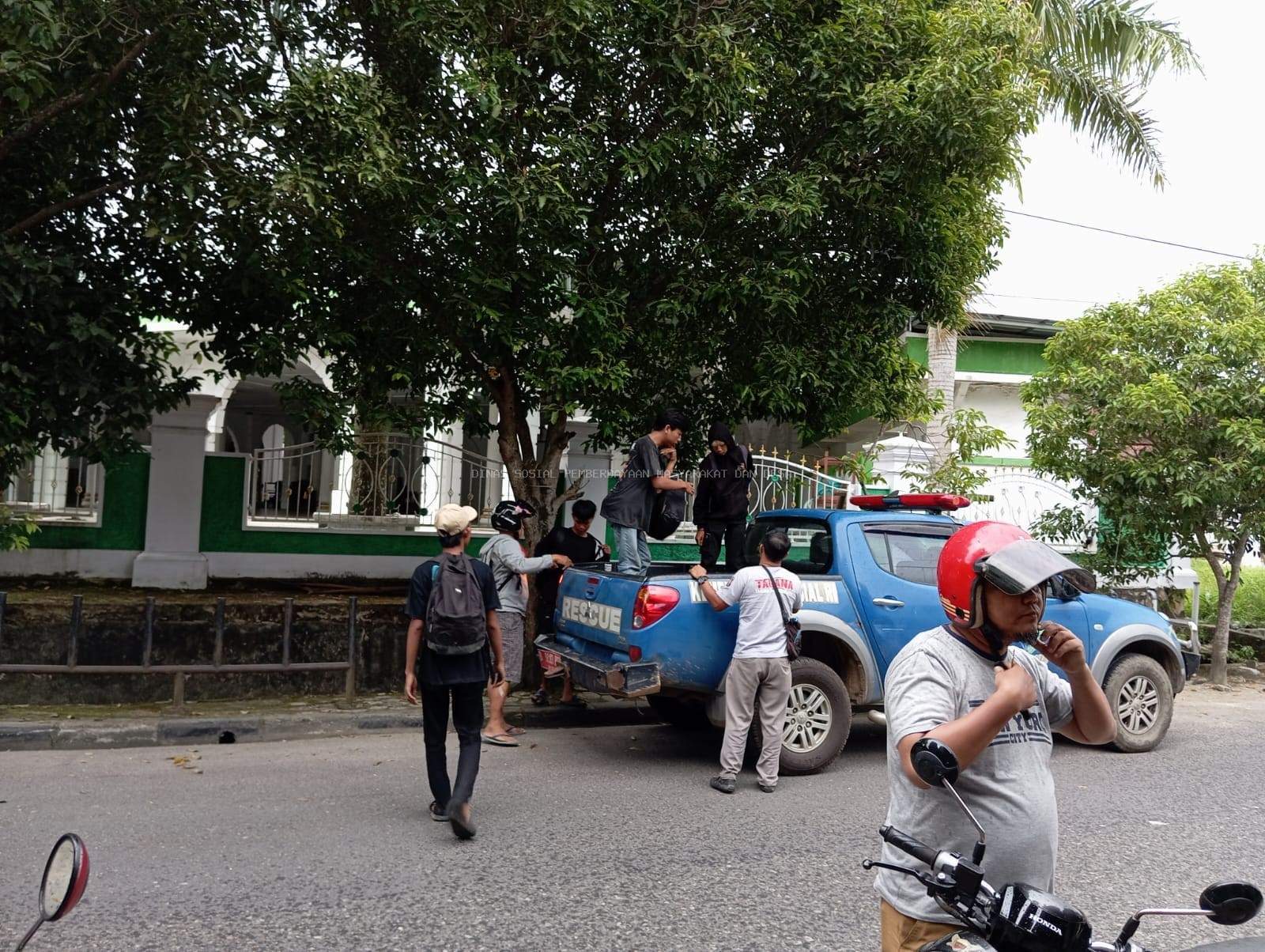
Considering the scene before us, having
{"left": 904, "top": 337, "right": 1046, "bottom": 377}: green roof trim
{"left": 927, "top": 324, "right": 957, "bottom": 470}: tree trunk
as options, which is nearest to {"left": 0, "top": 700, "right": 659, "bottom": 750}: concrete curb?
{"left": 927, "top": 324, "right": 957, "bottom": 470}: tree trunk

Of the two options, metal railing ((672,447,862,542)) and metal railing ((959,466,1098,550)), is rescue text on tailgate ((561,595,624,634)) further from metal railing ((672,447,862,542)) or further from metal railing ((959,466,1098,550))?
metal railing ((959,466,1098,550))

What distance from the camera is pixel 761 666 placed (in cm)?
640

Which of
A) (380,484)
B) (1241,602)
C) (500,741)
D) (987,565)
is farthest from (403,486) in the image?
(1241,602)

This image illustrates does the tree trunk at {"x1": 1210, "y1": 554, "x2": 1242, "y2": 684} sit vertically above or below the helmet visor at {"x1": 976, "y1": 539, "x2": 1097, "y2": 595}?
below

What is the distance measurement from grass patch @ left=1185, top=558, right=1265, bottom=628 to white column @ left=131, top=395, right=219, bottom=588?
11761mm

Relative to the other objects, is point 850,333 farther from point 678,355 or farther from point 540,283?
point 540,283

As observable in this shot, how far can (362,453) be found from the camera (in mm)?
10414

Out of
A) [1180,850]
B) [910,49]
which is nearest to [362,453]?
[910,49]

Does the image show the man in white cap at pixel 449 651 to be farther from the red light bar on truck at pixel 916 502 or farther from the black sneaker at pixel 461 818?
the red light bar on truck at pixel 916 502

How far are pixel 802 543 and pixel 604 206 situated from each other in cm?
331

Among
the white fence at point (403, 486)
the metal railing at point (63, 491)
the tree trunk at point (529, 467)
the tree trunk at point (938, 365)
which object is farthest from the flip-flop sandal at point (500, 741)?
the tree trunk at point (938, 365)

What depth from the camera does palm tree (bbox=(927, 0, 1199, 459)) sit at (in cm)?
1382

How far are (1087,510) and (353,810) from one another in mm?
9708

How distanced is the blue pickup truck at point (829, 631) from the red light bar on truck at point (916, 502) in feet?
0.07
